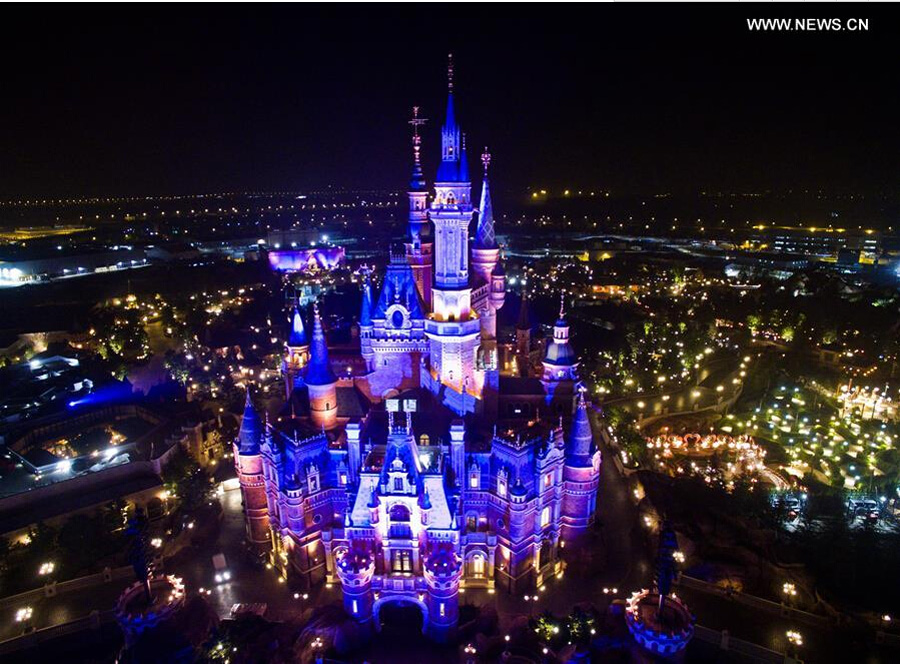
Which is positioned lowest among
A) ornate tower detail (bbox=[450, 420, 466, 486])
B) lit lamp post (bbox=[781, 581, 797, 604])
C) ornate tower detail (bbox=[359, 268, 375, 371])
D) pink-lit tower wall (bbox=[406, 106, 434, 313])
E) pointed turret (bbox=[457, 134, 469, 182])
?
lit lamp post (bbox=[781, 581, 797, 604])

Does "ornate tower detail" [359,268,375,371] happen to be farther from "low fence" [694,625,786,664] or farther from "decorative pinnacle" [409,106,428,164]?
"low fence" [694,625,786,664]

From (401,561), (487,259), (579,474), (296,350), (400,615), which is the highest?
(487,259)

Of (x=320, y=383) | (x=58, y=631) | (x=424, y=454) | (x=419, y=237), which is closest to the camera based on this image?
(x=58, y=631)

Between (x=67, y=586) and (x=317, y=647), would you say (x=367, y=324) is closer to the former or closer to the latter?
(x=317, y=647)

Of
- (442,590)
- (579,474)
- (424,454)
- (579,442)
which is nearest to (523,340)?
(579,442)

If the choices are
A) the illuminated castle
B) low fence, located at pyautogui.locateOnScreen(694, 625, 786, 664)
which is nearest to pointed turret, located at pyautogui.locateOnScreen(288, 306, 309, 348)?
the illuminated castle

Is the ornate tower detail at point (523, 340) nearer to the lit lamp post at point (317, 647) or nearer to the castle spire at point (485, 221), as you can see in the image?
the castle spire at point (485, 221)

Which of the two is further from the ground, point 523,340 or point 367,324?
point 367,324
